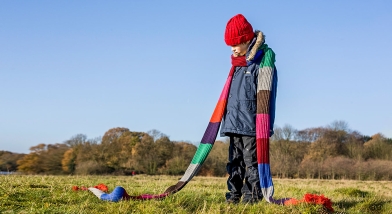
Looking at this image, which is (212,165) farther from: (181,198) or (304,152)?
(181,198)

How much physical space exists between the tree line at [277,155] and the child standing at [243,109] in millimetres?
10171

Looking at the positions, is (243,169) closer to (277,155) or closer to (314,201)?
(314,201)

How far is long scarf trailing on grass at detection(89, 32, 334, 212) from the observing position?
4.91 metres

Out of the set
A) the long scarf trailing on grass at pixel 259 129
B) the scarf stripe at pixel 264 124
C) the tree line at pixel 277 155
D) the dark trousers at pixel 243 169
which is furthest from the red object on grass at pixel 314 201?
the tree line at pixel 277 155

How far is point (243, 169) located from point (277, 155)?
1163 inches

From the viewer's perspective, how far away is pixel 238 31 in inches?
210

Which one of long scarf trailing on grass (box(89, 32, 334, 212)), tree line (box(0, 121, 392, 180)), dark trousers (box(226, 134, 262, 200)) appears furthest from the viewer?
tree line (box(0, 121, 392, 180))

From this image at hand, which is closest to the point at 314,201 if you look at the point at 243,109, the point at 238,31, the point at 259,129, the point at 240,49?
the point at 259,129

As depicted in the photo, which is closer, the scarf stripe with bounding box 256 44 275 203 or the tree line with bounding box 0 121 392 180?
the scarf stripe with bounding box 256 44 275 203

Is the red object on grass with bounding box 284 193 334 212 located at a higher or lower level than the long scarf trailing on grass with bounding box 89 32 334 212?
lower

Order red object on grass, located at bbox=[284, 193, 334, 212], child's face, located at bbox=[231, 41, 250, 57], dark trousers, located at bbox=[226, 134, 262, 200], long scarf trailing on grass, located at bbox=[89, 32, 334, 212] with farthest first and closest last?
child's face, located at bbox=[231, 41, 250, 57] < dark trousers, located at bbox=[226, 134, 262, 200] < long scarf trailing on grass, located at bbox=[89, 32, 334, 212] < red object on grass, located at bbox=[284, 193, 334, 212]

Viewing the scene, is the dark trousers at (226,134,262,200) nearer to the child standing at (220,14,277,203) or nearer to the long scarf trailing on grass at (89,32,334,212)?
the child standing at (220,14,277,203)

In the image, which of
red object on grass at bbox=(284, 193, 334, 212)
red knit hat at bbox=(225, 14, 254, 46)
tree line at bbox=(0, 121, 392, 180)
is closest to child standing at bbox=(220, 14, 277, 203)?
red knit hat at bbox=(225, 14, 254, 46)

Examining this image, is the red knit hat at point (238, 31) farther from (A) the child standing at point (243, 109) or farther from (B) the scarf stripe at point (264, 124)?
(B) the scarf stripe at point (264, 124)
